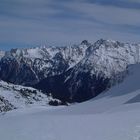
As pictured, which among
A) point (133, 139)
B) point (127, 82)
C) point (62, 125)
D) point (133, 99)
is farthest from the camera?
point (127, 82)

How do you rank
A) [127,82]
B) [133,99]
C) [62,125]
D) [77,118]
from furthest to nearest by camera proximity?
[127,82], [133,99], [77,118], [62,125]

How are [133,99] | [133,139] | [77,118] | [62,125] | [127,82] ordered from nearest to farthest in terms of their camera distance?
1. [133,139]
2. [62,125]
3. [77,118]
4. [133,99]
5. [127,82]

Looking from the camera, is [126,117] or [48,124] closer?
[48,124]

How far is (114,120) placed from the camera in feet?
101

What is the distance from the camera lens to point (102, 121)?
3052cm

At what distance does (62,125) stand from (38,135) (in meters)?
3.97

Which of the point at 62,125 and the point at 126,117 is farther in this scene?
the point at 126,117

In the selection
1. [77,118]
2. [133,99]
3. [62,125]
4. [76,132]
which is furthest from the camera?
[133,99]

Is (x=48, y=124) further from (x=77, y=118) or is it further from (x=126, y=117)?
(x=126, y=117)

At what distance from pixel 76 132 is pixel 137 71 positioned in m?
97.3

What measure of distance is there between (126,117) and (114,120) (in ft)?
5.60

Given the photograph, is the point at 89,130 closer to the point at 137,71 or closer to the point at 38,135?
the point at 38,135

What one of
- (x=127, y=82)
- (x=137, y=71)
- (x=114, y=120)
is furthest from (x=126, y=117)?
(x=137, y=71)

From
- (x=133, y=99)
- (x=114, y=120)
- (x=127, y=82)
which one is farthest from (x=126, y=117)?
(x=127, y=82)
